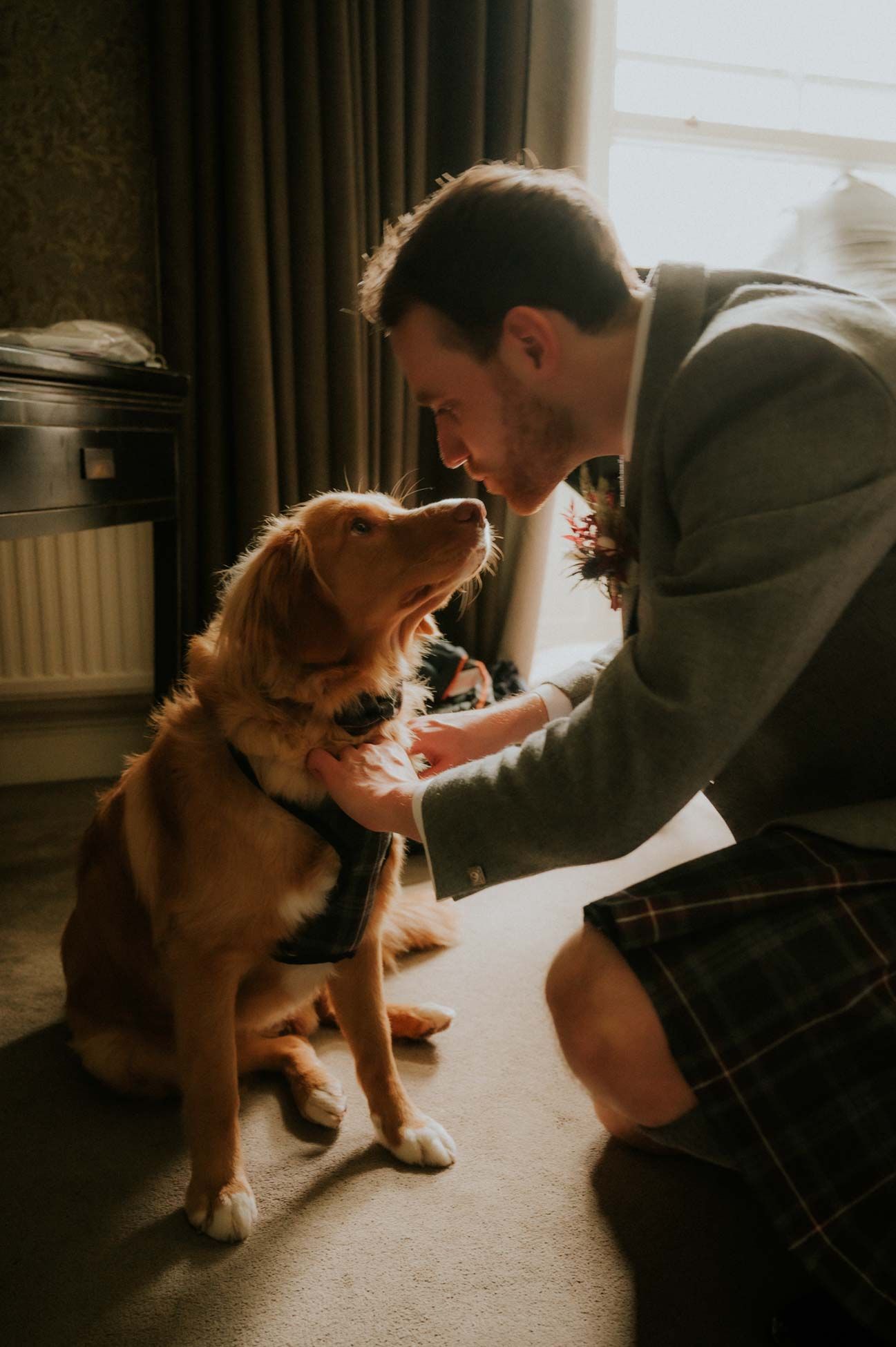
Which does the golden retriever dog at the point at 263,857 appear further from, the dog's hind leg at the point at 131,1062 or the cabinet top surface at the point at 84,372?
the cabinet top surface at the point at 84,372

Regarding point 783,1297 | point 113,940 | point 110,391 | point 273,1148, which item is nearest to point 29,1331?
point 273,1148

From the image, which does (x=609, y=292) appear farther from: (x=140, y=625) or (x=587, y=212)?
(x=140, y=625)

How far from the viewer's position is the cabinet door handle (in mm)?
1848

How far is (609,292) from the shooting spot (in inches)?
44.7

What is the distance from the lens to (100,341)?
90.1 inches

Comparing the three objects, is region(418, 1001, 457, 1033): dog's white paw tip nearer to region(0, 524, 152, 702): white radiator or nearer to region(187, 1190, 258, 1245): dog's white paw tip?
region(187, 1190, 258, 1245): dog's white paw tip

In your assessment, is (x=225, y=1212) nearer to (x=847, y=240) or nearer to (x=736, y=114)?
(x=847, y=240)

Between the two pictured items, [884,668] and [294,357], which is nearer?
[884,668]

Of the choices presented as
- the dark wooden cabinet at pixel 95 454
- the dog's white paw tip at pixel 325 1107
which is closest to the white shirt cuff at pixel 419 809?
the dog's white paw tip at pixel 325 1107

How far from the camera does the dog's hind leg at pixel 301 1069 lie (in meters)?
1.43

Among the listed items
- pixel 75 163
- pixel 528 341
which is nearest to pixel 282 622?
pixel 528 341

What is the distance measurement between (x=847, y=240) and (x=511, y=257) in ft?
5.27

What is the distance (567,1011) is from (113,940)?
74cm

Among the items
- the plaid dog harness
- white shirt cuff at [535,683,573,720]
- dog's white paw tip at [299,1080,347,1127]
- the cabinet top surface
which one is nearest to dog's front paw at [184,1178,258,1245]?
dog's white paw tip at [299,1080,347,1127]
